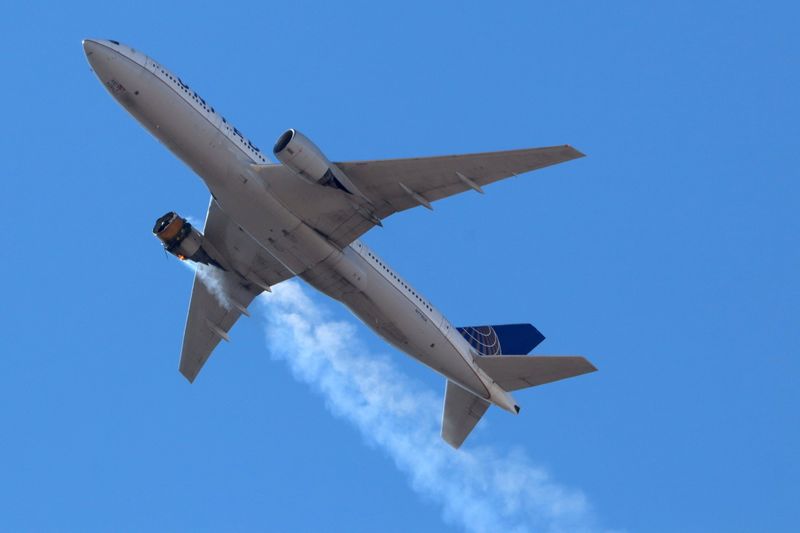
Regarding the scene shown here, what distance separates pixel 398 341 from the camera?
4938 cm

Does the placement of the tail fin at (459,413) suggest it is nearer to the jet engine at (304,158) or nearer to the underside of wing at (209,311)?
the underside of wing at (209,311)

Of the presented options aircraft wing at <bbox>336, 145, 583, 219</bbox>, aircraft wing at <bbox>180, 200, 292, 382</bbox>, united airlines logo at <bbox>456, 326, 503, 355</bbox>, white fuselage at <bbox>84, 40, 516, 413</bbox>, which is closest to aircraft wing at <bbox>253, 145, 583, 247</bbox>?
aircraft wing at <bbox>336, 145, 583, 219</bbox>

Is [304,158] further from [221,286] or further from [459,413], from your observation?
[459,413]

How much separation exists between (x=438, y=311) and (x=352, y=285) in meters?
4.12

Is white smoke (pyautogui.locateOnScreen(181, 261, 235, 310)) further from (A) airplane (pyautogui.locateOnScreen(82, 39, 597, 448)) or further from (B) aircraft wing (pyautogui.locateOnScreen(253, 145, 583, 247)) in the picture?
(B) aircraft wing (pyautogui.locateOnScreen(253, 145, 583, 247))

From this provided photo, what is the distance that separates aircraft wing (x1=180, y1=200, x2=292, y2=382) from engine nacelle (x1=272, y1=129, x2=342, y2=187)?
7555 millimetres

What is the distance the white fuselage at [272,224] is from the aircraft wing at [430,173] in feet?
9.40

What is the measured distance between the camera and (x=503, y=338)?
53125 millimetres

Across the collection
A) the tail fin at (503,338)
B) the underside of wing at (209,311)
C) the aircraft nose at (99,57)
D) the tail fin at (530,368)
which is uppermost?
the tail fin at (503,338)

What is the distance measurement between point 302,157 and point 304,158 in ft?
0.26

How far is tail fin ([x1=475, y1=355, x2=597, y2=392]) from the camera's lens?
4756 centimetres

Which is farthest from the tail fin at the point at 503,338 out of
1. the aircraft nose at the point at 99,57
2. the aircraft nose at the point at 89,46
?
the aircraft nose at the point at 89,46

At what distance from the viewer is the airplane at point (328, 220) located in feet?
145

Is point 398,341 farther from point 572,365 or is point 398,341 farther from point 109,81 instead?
point 109,81
